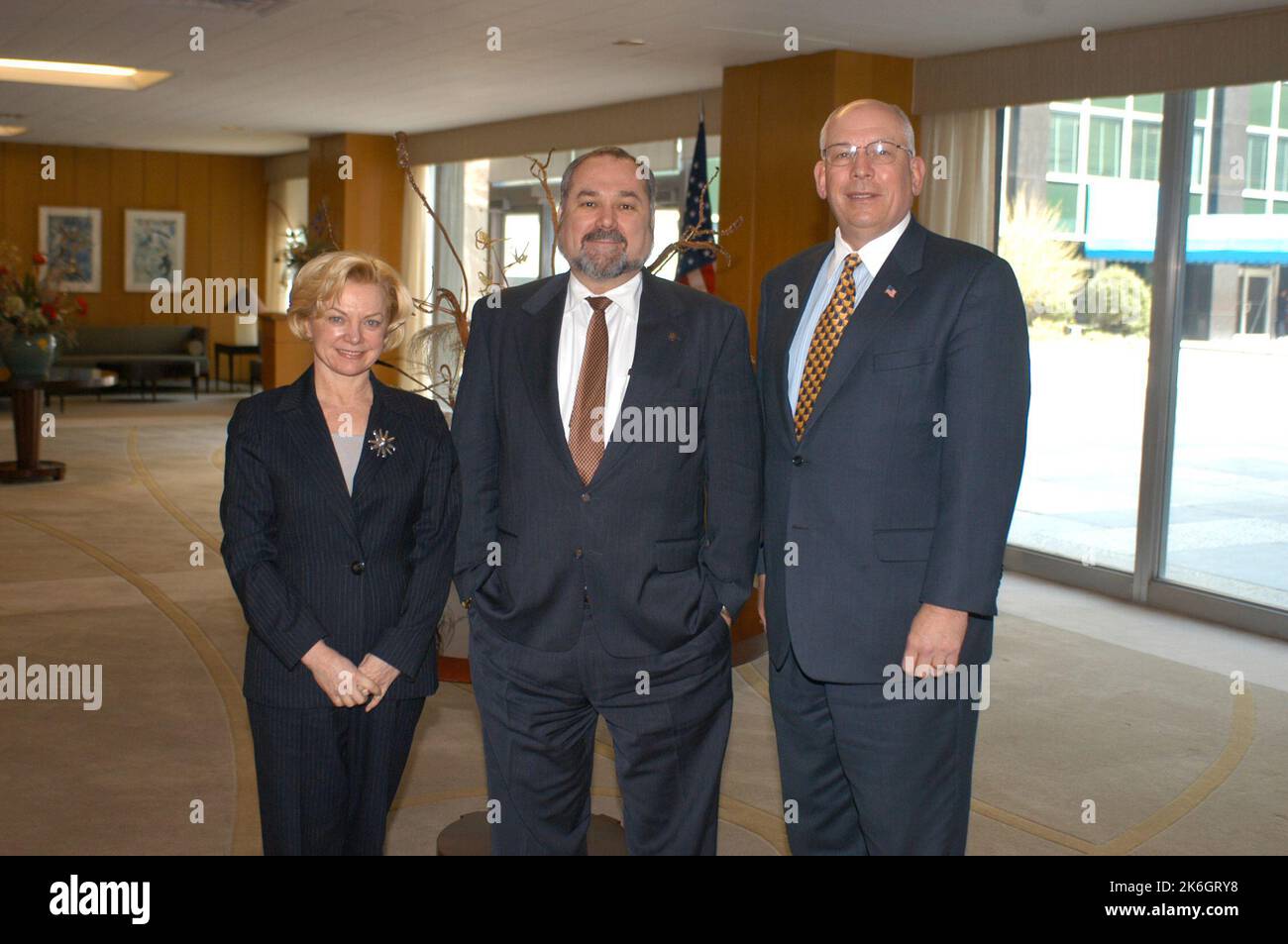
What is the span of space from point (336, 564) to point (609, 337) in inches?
27.3

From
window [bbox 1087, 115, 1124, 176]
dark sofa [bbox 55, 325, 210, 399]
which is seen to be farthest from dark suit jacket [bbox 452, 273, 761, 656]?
dark sofa [bbox 55, 325, 210, 399]

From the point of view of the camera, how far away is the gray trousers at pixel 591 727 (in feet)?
8.45

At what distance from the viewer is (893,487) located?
99.0 inches

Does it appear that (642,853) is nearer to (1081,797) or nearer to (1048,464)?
(1081,797)

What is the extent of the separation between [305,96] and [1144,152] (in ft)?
24.4

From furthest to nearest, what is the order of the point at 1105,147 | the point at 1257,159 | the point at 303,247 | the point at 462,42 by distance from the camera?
the point at 303,247, the point at 462,42, the point at 1105,147, the point at 1257,159

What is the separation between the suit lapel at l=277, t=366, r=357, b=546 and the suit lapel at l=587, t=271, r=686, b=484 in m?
0.47

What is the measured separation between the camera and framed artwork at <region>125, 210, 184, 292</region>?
18.1m

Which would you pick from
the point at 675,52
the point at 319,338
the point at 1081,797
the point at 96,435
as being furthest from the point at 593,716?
the point at 96,435

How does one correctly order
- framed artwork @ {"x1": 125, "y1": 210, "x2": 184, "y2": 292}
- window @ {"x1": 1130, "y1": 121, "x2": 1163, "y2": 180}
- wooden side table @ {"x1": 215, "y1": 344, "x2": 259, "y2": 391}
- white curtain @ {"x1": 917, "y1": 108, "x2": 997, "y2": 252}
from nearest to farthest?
window @ {"x1": 1130, "y1": 121, "x2": 1163, "y2": 180}, white curtain @ {"x1": 917, "y1": 108, "x2": 997, "y2": 252}, wooden side table @ {"x1": 215, "y1": 344, "x2": 259, "y2": 391}, framed artwork @ {"x1": 125, "y1": 210, "x2": 184, "y2": 292}

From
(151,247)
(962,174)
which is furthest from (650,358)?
(151,247)

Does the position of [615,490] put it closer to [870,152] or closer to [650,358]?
[650,358]

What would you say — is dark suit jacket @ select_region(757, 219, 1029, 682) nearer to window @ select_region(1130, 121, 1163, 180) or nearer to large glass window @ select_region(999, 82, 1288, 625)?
large glass window @ select_region(999, 82, 1288, 625)

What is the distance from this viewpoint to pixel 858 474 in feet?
8.30
